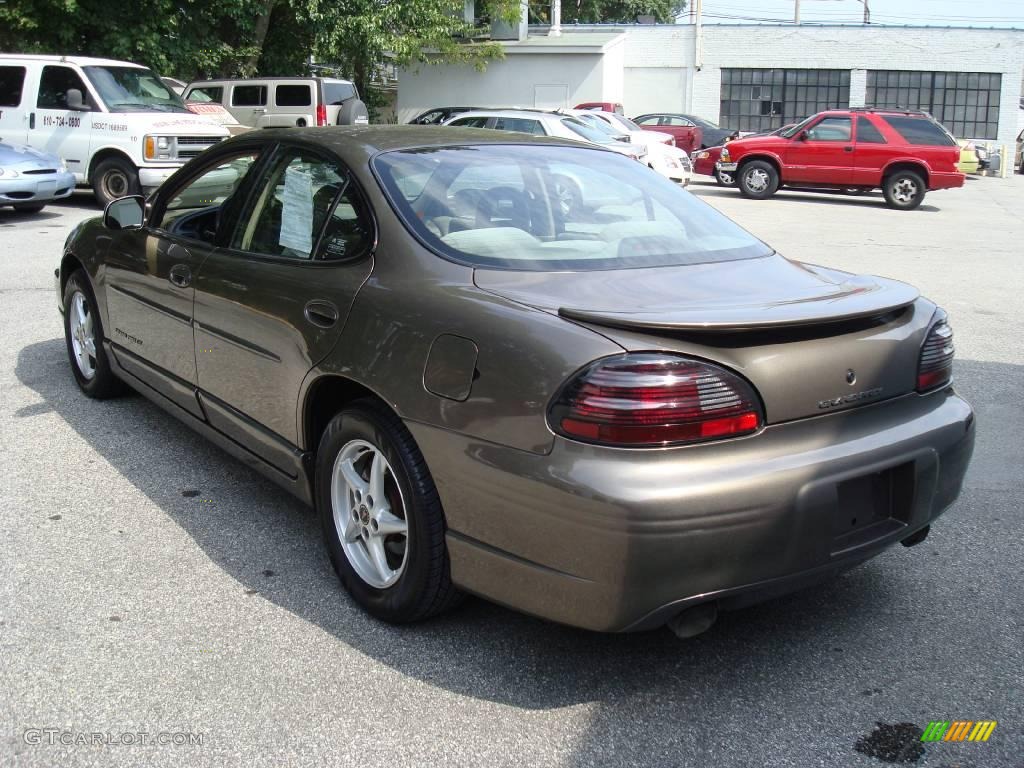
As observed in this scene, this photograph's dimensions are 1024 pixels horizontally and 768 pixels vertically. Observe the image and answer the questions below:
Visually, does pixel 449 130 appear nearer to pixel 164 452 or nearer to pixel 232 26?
pixel 164 452

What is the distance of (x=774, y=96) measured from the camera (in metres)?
37.9

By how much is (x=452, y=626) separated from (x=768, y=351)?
4.46 ft

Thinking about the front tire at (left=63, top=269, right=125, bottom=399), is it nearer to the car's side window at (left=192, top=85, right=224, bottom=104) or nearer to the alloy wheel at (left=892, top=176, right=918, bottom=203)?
the car's side window at (left=192, top=85, right=224, bottom=104)

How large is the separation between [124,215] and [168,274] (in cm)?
70

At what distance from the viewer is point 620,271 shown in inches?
129

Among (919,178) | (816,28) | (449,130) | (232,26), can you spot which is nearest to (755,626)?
(449,130)

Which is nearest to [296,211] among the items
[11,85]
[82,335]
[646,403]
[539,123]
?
[646,403]

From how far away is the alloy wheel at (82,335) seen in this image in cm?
559

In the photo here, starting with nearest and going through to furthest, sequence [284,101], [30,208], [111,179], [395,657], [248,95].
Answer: [395,657], [111,179], [30,208], [284,101], [248,95]

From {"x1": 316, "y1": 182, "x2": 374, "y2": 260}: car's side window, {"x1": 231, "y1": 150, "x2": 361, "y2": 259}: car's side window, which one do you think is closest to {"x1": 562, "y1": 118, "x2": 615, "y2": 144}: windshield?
{"x1": 231, "y1": 150, "x2": 361, "y2": 259}: car's side window

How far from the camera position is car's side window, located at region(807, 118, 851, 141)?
1956cm

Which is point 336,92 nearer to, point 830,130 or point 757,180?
point 757,180

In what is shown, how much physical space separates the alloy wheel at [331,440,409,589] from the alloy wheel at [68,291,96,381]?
2708 mm

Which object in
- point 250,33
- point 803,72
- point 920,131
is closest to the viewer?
point 920,131
